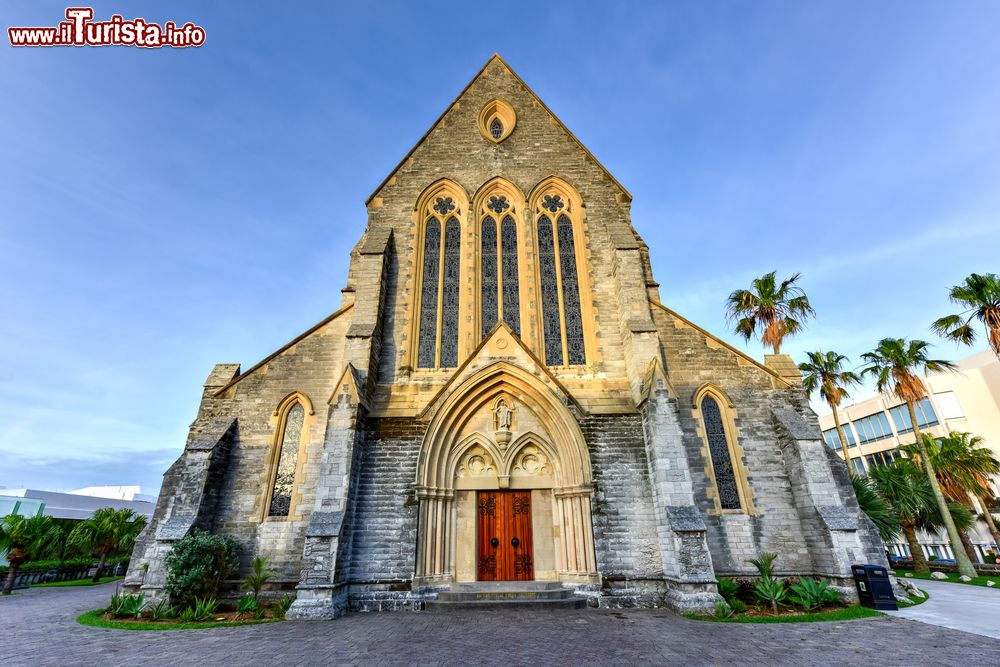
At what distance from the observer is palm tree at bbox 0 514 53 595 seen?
48.7 feet

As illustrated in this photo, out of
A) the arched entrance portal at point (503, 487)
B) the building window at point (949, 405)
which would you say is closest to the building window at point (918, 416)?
the building window at point (949, 405)

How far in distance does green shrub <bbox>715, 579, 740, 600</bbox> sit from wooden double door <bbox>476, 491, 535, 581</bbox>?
175 inches

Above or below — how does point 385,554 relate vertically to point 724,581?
above

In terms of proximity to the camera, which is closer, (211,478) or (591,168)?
(211,478)

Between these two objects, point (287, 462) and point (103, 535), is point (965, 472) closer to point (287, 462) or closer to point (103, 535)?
point (287, 462)

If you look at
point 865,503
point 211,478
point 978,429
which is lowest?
point 865,503

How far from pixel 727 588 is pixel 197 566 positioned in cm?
1209

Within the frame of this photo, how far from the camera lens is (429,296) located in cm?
1453

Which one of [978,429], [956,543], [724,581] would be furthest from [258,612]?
[978,429]

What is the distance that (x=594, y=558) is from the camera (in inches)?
423

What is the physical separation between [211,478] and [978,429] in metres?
44.7

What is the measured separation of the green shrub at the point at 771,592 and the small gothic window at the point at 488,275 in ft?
30.7

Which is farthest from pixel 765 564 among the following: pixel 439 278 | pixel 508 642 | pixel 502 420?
pixel 439 278

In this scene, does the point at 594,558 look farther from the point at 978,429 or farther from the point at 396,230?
the point at 978,429
